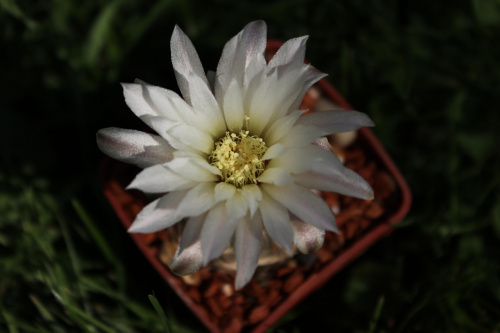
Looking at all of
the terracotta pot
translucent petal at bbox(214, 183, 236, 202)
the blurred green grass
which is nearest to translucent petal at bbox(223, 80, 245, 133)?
translucent petal at bbox(214, 183, 236, 202)

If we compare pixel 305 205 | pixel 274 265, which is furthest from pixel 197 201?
pixel 274 265

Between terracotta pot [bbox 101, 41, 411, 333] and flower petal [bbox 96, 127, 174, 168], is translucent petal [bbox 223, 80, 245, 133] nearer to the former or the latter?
flower petal [bbox 96, 127, 174, 168]

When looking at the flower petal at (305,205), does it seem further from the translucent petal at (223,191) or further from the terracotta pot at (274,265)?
the terracotta pot at (274,265)

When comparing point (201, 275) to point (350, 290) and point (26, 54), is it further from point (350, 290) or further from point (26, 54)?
point (26, 54)

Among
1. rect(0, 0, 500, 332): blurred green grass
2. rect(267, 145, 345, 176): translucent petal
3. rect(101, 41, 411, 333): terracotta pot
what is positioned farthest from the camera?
rect(0, 0, 500, 332): blurred green grass

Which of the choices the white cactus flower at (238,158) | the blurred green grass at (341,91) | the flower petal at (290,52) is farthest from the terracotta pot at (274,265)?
the flower petal at (290,52)

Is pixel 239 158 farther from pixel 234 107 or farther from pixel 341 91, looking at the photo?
pixel 341 91
